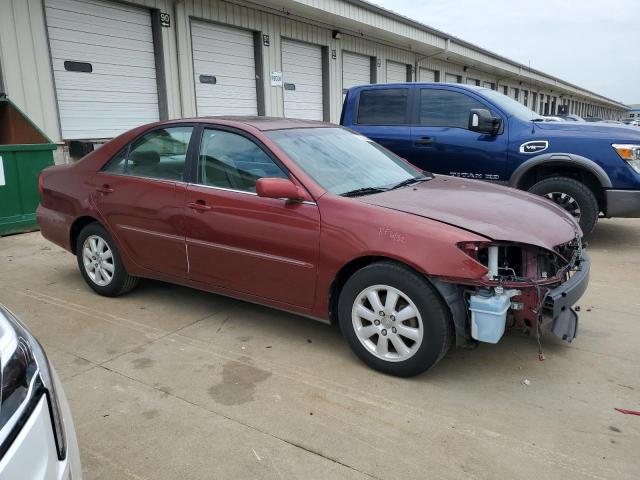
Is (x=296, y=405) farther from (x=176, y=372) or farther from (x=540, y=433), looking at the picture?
(x=540, y=433)

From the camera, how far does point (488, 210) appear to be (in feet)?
10.8

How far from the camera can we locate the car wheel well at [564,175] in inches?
241

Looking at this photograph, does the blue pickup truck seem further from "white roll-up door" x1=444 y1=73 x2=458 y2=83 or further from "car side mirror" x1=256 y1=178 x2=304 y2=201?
"white roll-up door" x1=444 y1=73 x2=458 y2=83

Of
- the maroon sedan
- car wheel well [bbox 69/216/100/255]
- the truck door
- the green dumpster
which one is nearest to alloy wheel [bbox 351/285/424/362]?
the maroon sedan

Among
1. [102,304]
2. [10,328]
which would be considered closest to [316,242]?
[10,328]

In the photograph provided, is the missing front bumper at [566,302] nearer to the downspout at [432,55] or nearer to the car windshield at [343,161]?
the car windshield at [343,161]

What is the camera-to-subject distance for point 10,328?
1710mm

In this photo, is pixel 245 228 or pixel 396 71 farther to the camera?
pixel 396 71

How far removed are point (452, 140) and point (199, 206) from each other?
12.6 feet

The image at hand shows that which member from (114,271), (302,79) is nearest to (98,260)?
(114,271)

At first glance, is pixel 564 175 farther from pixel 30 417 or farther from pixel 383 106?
pixel 30 417

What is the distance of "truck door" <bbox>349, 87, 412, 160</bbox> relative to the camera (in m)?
7.02

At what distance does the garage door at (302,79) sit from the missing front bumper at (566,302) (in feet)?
33.6

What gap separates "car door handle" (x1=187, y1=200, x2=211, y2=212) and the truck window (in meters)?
4.00
